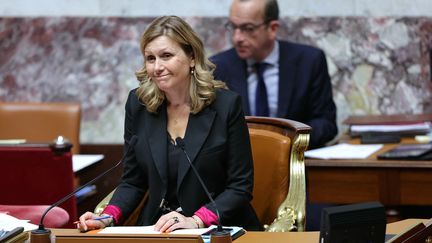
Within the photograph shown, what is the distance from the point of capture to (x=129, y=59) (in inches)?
233

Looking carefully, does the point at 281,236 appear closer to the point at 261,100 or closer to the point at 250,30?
the point at 261,100

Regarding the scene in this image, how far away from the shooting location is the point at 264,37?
5035mm

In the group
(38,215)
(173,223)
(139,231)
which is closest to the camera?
(139,231)

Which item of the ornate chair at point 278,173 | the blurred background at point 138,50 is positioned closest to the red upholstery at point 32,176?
the ornate chair at point 278,173

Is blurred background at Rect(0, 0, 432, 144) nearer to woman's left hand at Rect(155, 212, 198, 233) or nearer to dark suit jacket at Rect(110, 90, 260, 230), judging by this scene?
dark suit jacket at Rect(110, 90, 260, 230)

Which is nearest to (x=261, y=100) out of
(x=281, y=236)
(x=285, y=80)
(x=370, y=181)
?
(x=285, y=80)

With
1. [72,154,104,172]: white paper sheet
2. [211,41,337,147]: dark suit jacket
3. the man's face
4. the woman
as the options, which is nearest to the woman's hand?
the woman

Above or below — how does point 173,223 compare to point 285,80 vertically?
below

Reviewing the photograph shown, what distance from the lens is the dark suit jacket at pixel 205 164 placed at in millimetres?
3410

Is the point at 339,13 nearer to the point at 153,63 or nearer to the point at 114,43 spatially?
the point at 114,43

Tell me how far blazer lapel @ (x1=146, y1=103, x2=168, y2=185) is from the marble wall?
2.29 meters

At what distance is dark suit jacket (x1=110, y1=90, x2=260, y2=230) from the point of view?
341 cm

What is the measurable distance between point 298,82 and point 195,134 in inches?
66.5

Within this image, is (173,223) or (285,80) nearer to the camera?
(173,223)
